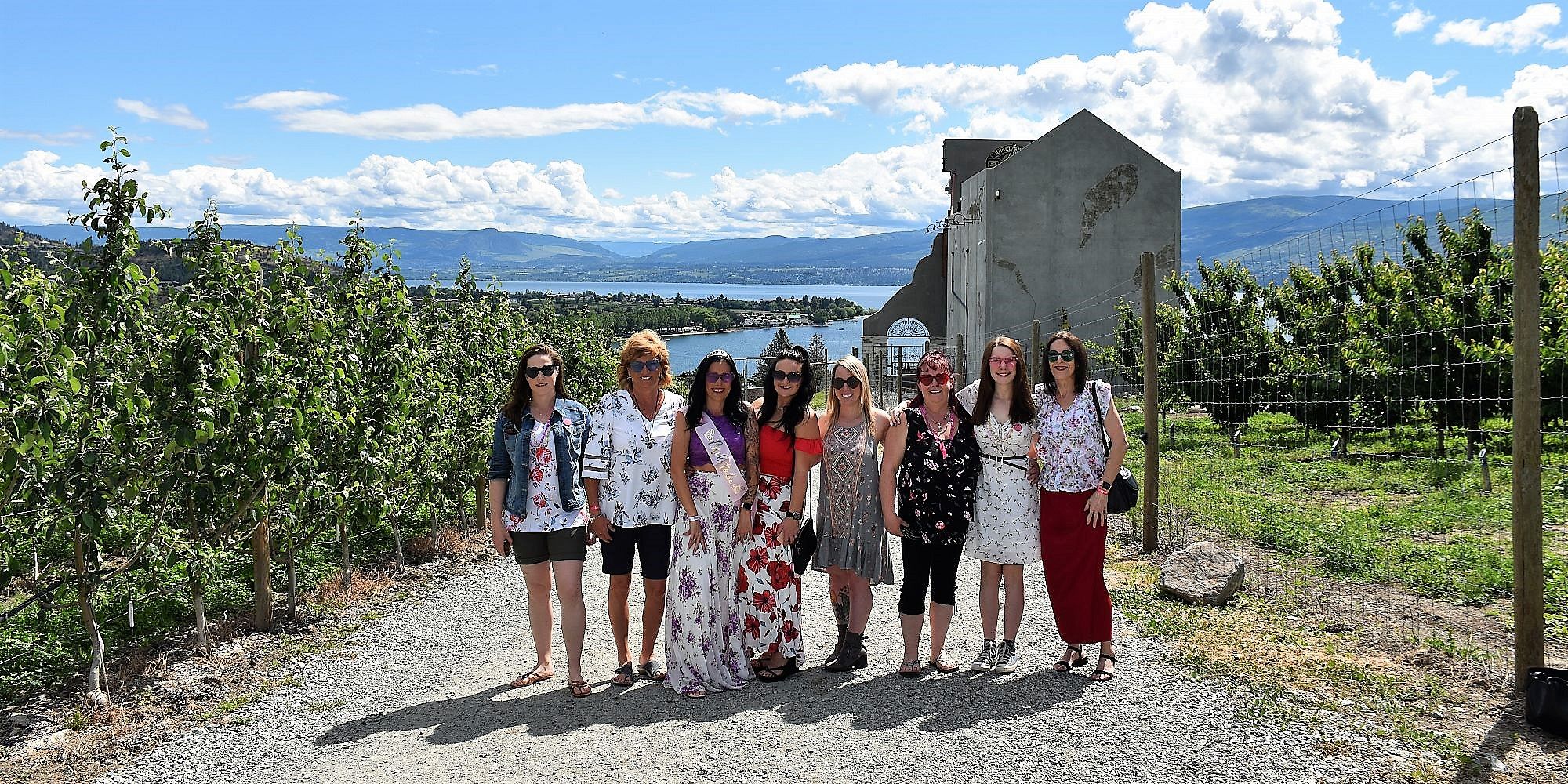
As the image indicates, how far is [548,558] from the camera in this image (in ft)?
20.7

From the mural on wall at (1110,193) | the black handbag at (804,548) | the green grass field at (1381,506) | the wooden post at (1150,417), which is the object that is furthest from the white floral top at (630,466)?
the mural on wall at (1110,193)

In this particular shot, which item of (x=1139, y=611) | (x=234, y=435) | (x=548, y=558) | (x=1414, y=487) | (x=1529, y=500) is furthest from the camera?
(x=1414, y=487)

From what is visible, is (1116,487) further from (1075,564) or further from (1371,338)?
(1371,338)

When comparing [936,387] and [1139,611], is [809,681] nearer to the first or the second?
[936,387]

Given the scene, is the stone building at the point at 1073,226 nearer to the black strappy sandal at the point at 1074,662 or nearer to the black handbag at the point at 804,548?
the black strappy sandal at the point at 1074,662

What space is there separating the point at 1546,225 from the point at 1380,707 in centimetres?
275

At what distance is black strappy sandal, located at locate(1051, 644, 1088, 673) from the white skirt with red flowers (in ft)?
5.07

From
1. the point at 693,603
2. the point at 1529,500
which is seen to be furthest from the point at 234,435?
the point at 1529,500

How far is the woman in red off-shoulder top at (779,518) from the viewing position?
611 centimetres

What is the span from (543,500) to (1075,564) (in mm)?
3083

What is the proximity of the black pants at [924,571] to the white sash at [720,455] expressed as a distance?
106 cm

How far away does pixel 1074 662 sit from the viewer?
257 inches

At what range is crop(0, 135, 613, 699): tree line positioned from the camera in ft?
18.8

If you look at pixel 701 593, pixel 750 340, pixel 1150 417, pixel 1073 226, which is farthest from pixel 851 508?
pixel 750 340
